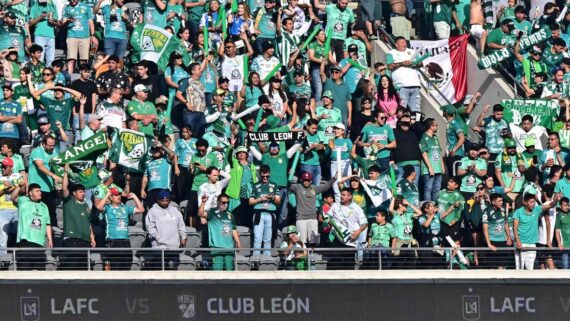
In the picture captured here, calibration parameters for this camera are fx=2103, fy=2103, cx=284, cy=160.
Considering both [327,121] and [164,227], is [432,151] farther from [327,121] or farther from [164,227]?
[164,227]

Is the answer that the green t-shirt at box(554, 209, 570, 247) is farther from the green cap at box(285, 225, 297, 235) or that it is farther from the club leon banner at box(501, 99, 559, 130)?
the green cap at box(285, 225, 297, 235)

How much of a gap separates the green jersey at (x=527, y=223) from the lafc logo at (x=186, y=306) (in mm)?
5054

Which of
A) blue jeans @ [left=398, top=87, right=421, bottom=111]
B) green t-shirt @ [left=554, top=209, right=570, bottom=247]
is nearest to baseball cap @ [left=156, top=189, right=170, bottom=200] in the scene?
blue jeans @ [left=398, top=87, right=421, bottom=111]

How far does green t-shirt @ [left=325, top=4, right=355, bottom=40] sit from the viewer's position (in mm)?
35938

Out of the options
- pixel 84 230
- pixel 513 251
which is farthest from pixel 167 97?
pixel 513 251

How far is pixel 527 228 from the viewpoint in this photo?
31.8 m

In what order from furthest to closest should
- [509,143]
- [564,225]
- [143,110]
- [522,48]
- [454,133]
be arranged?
[522,48]
[454,133]
[509,143]
[143,110]
[564,225]

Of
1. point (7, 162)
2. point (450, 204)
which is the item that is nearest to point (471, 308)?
point (450, 204)

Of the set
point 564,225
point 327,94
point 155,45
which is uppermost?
point 155,45

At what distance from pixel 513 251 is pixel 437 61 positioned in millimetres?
5932

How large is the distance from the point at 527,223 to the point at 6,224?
7819mm

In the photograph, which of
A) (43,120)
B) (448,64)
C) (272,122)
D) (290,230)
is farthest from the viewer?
(448,64)

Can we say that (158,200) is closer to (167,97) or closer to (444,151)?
(167,97)

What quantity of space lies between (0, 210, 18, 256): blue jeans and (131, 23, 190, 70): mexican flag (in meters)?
4.59
